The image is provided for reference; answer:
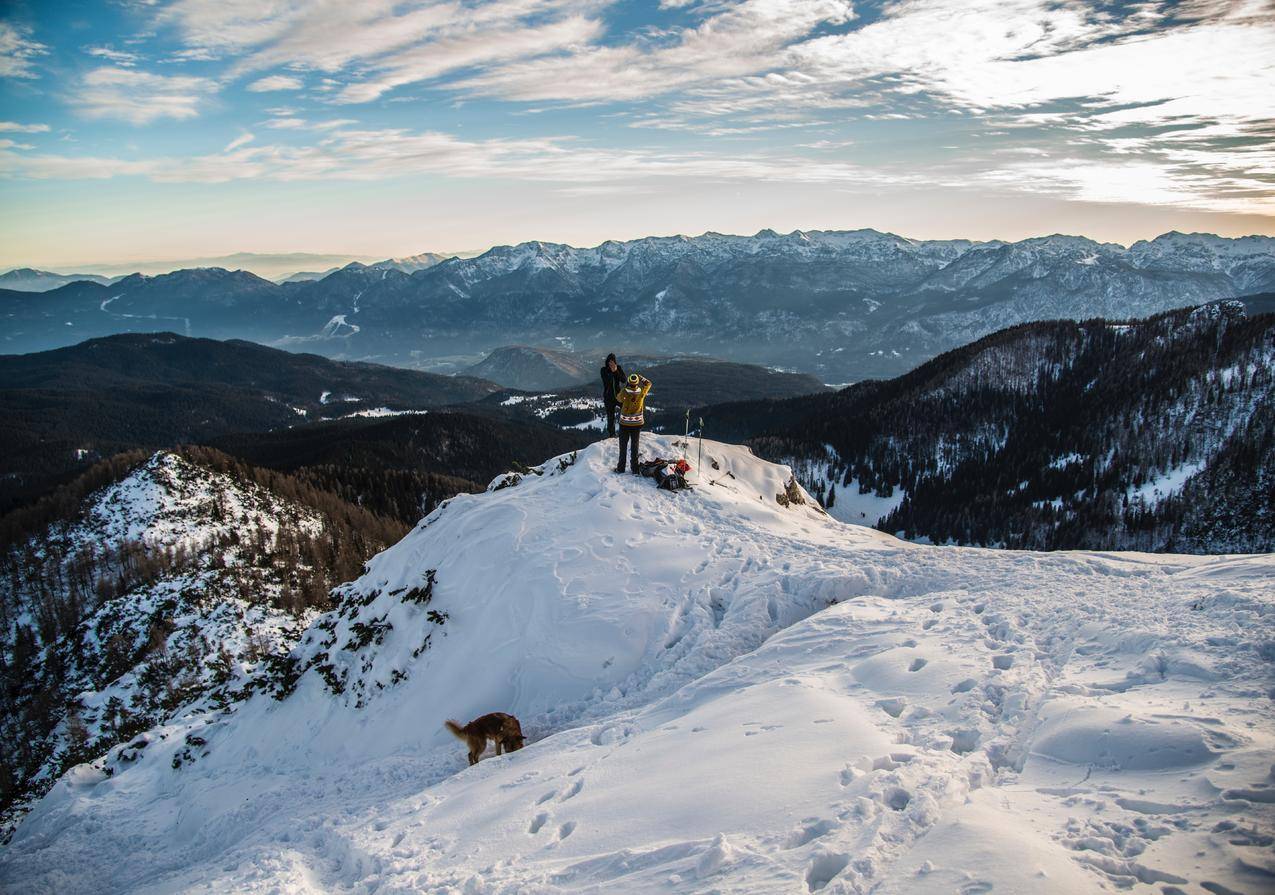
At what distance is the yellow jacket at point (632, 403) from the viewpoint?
70.5 ft

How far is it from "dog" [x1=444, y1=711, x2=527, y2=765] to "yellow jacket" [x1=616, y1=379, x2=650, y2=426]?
11.4 metres

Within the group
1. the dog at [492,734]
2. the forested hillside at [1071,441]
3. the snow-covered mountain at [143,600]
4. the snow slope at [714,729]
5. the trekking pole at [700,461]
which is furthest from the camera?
the forested hillside at [1071,441]

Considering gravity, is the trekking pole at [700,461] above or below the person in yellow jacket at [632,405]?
below

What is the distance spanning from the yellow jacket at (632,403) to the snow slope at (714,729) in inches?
97.2

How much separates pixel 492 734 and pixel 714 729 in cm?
540

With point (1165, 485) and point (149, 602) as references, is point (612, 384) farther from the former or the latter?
point (1165, 485)

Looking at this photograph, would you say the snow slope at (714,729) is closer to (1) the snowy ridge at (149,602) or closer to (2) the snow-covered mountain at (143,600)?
(1) the snowy ridge at (149,602)

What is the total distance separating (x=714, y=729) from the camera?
1008 cm

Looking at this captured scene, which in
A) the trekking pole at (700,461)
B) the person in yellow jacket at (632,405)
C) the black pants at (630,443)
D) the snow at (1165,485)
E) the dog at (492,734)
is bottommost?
the snow at (1165,485)

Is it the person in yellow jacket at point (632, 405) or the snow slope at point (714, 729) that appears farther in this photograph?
→ the person in yellow jacket at point (632, 405)

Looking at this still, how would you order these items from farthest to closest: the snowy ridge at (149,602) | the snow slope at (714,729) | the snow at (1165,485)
A: the snow at (1165,485) → the snowy ridge at (149,602) → the snow slope at (714,729)

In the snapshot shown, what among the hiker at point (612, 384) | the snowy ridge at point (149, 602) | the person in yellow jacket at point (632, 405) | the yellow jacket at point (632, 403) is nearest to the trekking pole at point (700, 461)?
the person in yellow jacket at point (632, 405)

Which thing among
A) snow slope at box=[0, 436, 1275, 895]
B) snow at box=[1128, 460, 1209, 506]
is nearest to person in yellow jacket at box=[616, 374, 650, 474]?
snow slope at box=[0, 436, 1275, 895]

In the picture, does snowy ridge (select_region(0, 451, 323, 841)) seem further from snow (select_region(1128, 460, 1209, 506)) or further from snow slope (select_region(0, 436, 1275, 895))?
snow (select_region(1128, 460, 1209, 506))
